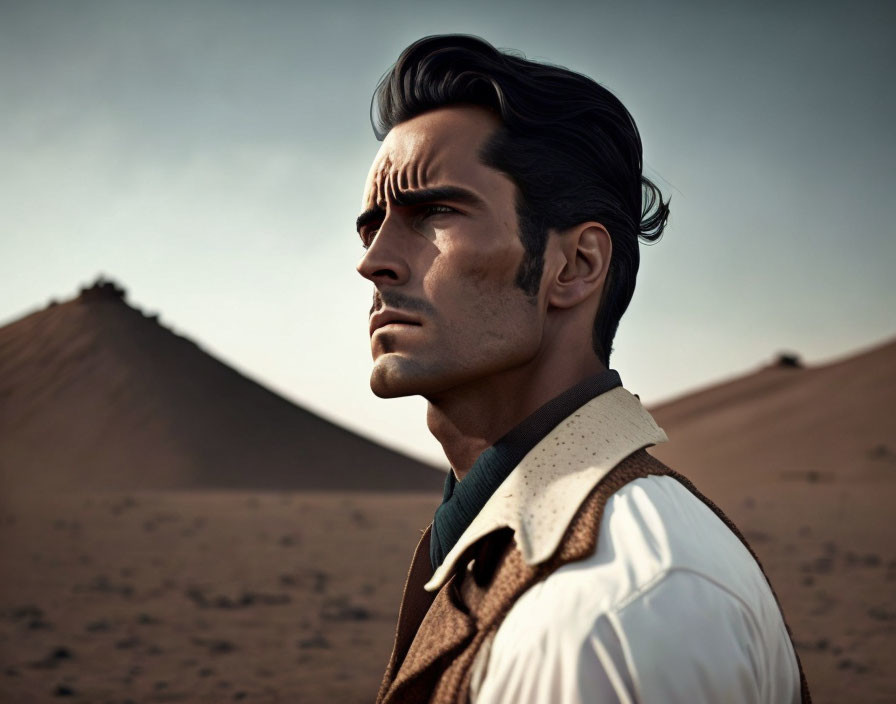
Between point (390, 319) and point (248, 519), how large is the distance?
20.9 meters

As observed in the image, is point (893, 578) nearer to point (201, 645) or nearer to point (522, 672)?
point (201, 645)

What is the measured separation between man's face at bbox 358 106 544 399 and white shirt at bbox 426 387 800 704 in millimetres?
289

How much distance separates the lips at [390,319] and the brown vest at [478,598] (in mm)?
475

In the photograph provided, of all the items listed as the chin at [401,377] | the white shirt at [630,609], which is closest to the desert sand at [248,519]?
the chin at [401,377]

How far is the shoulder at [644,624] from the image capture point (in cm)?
125

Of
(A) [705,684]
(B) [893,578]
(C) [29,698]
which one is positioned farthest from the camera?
(B) [893,578]

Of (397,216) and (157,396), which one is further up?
(157,396)

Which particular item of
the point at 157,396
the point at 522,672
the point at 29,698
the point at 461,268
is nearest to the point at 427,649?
the point at 522,672

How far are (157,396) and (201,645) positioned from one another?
35539 mm

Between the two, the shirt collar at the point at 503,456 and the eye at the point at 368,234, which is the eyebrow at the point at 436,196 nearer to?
the eye at the point at 368,234

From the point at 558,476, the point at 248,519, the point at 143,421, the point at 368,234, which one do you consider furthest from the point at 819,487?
the point at 143,421

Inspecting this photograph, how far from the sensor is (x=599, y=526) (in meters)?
1.42

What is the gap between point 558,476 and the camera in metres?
1.57

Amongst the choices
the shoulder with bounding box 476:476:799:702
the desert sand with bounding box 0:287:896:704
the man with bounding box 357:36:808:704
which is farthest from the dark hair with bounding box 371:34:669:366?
the desert sand with bounding box 0:287:896:704
